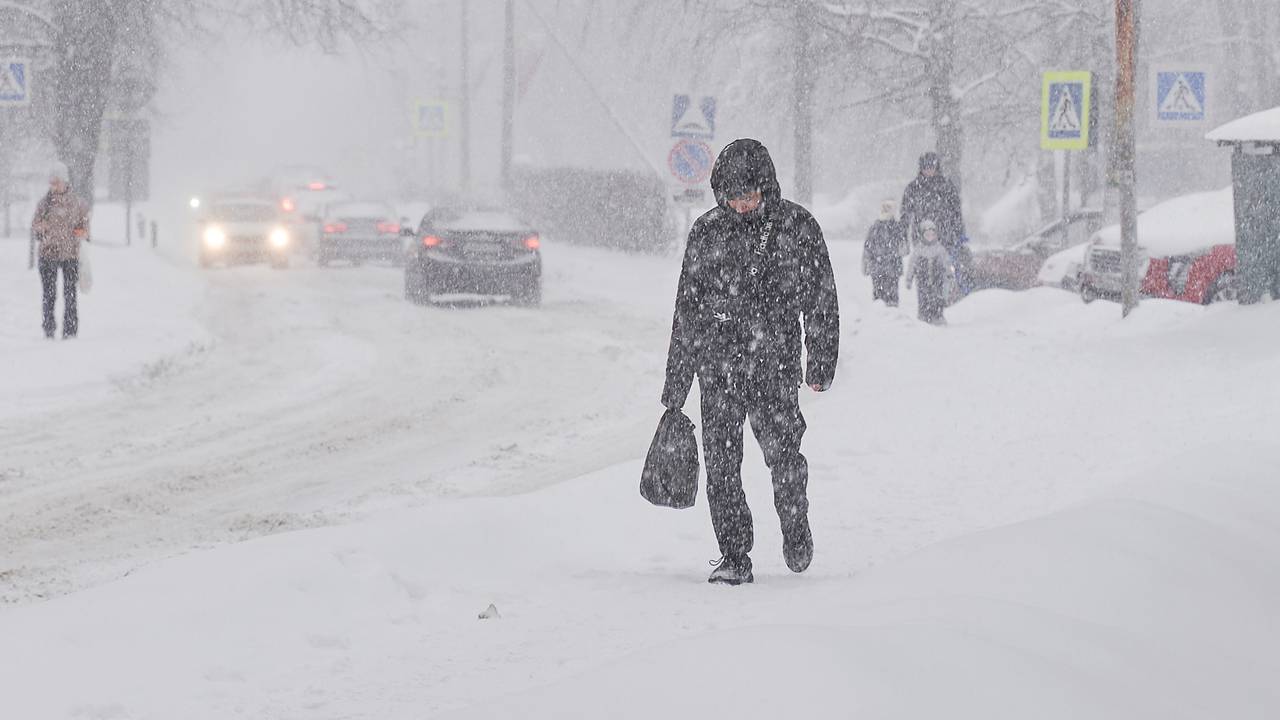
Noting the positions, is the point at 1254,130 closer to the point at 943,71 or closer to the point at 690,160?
the point at 690,160

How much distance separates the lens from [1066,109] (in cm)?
1938

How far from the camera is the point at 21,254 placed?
2877 cm

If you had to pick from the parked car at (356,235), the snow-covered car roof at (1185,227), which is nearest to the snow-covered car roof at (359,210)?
the parked car at (356,235)

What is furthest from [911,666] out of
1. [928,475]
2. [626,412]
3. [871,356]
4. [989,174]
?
[989,174]

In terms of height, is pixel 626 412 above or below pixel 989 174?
below

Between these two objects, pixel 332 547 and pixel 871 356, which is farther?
pixel 871 356

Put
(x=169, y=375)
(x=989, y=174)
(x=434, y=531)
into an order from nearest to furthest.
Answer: (x=434, y=531)
(x=169, y=375)
(x=989, y=174)

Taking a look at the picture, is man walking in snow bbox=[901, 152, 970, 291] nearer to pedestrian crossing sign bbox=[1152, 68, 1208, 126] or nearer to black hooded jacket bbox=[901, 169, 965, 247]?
black hooded jacket bbox=[901, 169, 965, 247]

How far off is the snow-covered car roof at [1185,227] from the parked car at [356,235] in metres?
16.6

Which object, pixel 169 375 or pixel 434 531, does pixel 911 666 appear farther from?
pixel 169 375

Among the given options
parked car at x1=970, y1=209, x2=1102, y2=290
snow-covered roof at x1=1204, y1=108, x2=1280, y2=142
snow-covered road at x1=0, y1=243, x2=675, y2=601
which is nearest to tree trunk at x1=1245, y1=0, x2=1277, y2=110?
parked car at x1=970, y1=209, x2=1102, y2=290

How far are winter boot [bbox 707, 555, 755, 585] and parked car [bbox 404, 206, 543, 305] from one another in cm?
1655

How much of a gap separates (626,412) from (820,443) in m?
2.45

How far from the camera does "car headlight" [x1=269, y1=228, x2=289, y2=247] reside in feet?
106
